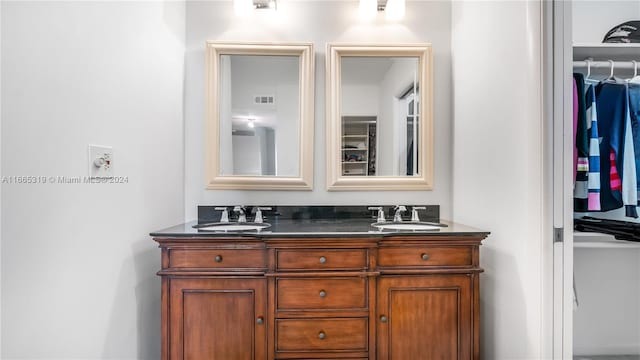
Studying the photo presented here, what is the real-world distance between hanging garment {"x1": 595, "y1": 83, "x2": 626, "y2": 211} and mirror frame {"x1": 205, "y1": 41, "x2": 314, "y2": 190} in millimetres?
1453

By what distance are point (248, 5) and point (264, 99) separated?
1.73 ft

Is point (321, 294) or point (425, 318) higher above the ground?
point (321, 294)

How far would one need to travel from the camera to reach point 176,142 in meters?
1.79

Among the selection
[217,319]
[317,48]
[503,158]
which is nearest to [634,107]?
[503,158]

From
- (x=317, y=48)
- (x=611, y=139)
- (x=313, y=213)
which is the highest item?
(x=317, y=48)

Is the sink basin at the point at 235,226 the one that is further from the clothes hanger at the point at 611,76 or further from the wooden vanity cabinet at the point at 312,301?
the clothes hanger at the point at 611,76

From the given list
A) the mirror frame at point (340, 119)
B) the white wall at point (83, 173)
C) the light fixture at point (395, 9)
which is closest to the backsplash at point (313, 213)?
the mirror frame at point (340, 119)

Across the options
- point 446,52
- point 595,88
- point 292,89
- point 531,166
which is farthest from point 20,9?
point 595,88

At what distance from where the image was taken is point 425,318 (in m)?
1.36

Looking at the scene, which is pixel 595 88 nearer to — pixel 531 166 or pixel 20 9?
pixel 531 166

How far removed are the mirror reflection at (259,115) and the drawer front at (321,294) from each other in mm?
719

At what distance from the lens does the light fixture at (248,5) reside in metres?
1.80

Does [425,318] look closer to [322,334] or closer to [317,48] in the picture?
[322,334]

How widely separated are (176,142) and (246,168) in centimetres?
41
